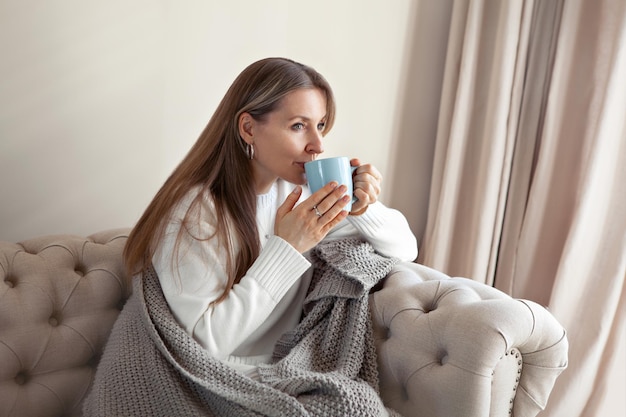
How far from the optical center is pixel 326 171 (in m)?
1.16

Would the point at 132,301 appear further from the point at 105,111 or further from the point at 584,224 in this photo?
the point at 584,224

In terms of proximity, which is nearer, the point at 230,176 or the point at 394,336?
the point at 394,336

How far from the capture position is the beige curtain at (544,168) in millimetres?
1707

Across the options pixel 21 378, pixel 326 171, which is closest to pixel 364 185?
pixel 326 171

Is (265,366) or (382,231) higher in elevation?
(382,231)

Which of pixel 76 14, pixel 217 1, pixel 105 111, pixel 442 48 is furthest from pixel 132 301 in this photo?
pixel 442 48

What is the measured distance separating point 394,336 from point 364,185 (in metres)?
0.31

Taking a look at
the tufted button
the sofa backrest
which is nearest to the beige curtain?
the sofa backrest

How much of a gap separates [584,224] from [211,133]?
1.08 m

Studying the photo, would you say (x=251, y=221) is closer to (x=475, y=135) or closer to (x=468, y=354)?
(x=468, y=354)

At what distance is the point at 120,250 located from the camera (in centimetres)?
144

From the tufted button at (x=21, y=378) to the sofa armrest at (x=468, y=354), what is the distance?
75 centimetres

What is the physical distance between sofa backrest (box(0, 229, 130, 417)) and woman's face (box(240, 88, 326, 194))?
1.44ft

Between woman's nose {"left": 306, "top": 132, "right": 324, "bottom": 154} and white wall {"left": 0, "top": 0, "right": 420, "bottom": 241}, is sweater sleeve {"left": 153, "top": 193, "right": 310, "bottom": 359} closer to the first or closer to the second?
woman's nose {"left": 306, "top": 132, "right": 324, "bottom": 154}
